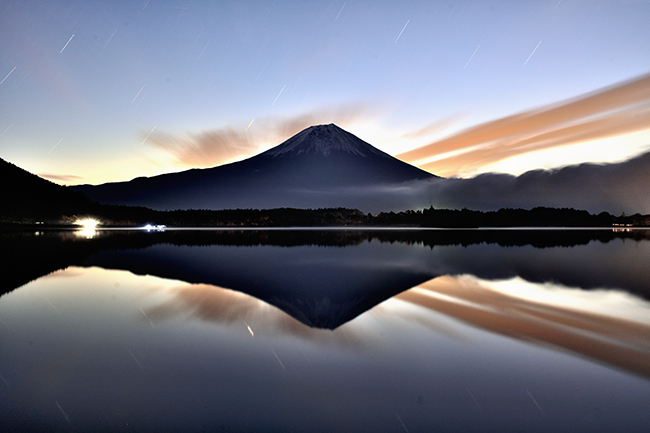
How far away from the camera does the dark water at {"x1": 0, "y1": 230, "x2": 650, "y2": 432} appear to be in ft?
13.6

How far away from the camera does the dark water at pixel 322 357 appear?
4.13 meters

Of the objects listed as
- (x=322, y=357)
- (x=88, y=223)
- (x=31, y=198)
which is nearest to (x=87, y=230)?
(x=88, y=223)

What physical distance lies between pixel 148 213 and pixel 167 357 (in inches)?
6554

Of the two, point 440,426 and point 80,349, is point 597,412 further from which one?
point 80,349

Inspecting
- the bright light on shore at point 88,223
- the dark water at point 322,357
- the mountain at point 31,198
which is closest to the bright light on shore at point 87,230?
the bright light on shore at point 88,223

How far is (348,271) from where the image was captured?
16.1 metres

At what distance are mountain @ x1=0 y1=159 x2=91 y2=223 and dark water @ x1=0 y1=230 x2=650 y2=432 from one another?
5316 inches

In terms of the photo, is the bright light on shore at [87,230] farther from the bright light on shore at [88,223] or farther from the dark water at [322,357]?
the dark water at [322,357]

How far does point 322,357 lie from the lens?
5977mm

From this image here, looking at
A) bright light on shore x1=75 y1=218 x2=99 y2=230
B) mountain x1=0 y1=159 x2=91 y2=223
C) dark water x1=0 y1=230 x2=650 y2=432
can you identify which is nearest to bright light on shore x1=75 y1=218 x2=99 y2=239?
bright light on shore x1=75 y1=218 x2=99 y2=230

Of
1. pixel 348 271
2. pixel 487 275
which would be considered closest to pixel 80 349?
pixel 348 271

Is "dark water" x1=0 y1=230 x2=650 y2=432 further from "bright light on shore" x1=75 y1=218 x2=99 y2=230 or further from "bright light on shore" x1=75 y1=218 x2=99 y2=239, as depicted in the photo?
"bright light on shore" x1=75 y1=218 x2=99 y2=230

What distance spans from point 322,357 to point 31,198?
169069 mm

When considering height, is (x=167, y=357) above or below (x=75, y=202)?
below
